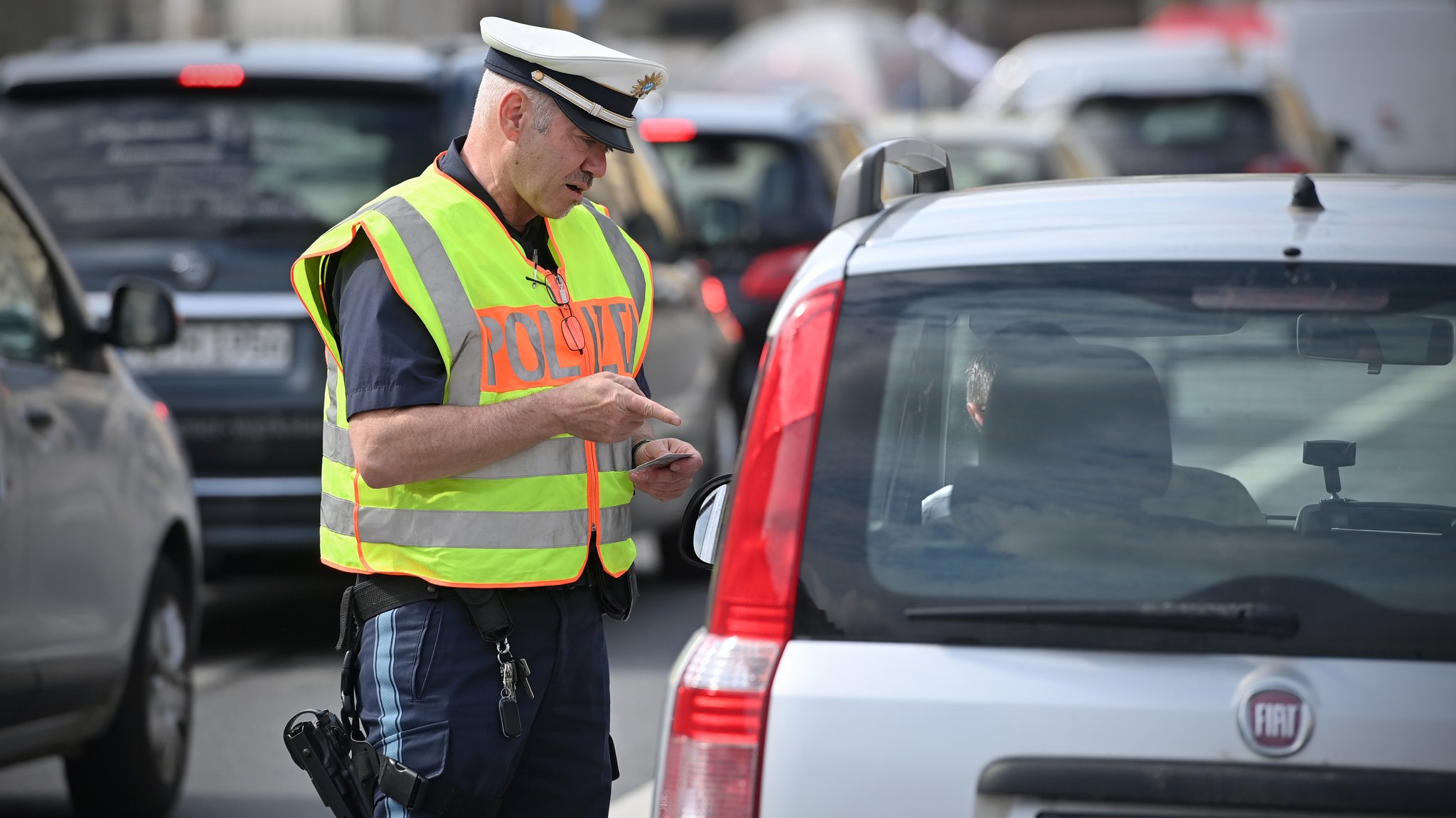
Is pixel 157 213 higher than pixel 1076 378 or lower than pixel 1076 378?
higher

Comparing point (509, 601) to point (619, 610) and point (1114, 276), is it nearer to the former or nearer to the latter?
point (619, 610)

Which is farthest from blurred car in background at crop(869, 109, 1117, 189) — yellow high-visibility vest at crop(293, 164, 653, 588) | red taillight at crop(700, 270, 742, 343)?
yellow high-visibility vest at crop(293, 164, 653, 588)

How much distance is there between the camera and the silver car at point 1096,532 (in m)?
2.65

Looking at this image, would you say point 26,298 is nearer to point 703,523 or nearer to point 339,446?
point 339,446

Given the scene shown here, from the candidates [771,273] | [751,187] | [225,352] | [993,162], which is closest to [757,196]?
[751,187]

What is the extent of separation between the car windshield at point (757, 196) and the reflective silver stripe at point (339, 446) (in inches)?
285

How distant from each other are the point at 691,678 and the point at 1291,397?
0.88 metres

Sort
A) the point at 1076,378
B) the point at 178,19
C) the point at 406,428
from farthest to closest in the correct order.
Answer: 1. the point at 178,19
2. the point at 406,428
3. the point at 1076,378

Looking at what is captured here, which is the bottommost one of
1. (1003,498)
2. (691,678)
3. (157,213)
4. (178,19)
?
(691,678)

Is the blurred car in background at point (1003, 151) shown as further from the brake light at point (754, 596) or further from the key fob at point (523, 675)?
the brake light at point (754, 596)

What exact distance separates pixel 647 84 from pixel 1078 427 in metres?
0.99

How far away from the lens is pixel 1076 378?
2.90 m

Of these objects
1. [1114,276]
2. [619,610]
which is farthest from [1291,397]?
[619,610]

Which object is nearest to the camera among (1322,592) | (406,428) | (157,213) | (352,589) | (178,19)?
(1322,592)
